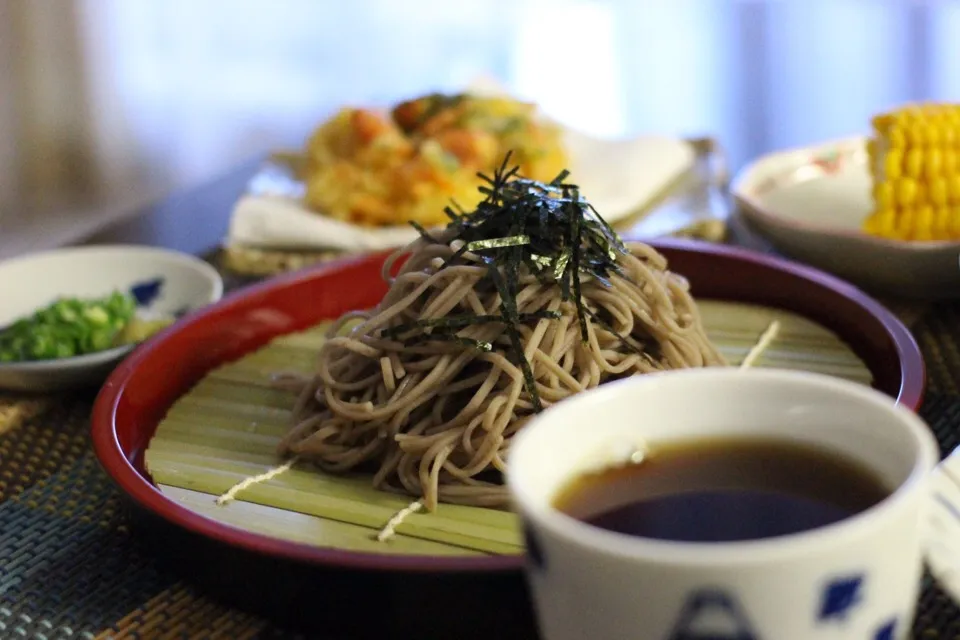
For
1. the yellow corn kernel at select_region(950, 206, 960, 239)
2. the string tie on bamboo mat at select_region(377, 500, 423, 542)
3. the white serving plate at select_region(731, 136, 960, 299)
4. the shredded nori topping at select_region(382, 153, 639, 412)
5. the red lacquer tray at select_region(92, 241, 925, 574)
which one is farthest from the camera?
the yellow corn kernel at select_region(950, 206, 960, 239)

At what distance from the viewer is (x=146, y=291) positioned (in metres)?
1.84

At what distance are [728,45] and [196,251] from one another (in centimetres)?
265

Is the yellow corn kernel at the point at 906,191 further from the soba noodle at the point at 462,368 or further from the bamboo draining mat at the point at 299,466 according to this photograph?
the soba noodle at the point at 462,368

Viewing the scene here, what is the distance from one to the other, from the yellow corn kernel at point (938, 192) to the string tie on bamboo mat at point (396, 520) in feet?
3.46

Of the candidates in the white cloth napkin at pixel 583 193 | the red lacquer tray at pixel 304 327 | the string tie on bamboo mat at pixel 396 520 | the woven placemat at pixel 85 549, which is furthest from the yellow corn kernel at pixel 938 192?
the string tie on bamboo mat at pixel 396 520

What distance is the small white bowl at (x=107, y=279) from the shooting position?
1.78m

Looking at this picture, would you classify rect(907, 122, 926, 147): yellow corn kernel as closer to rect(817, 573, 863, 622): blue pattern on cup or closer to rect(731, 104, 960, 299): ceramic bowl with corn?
rect(731, 104, 960, 299): ceramic bowl with corn

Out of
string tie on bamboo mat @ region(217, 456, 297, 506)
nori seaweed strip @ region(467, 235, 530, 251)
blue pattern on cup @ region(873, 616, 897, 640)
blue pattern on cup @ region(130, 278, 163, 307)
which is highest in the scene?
nori seaweed strip @ region(467, 235, 530, 251)

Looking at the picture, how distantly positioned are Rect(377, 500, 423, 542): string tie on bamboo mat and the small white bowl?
0.74 meters

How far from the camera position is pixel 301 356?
4.92ft

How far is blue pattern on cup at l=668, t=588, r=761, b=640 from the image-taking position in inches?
23.4

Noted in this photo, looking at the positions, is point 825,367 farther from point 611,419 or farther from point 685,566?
point 685,566

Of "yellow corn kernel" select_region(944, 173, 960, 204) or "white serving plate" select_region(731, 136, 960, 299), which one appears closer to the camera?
"white serving plate" select_region(731, 136, 960, 299)

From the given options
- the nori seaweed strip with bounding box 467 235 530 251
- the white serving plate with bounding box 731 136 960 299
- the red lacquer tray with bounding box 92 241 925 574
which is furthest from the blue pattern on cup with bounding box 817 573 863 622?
the white serving plate with bounding box 731 136 960 299
